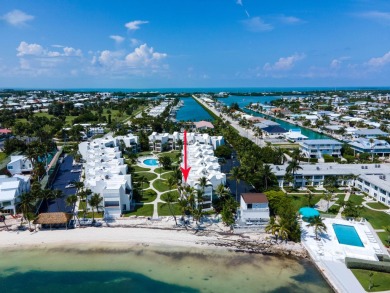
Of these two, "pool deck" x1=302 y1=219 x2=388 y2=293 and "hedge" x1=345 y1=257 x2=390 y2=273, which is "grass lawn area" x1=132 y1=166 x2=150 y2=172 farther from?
"hedge" x1=345 y1=257 x2=390 y2=273

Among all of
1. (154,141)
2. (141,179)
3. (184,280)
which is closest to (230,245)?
(184,280)

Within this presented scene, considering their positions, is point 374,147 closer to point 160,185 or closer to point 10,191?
point 160,185

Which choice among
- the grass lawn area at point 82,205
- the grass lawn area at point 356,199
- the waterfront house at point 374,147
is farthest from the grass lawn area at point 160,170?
the waterfront house at point 374,147

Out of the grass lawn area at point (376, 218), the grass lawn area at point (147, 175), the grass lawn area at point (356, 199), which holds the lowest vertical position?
the grass lawn area at point (376, 218)

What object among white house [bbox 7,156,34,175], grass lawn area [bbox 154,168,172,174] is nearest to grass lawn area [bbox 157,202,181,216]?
grass lawn area [bbox 154,168,172,174]

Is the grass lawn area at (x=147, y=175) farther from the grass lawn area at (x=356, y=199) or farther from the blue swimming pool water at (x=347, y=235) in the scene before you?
the grass lawn area at (x=356, y=199)

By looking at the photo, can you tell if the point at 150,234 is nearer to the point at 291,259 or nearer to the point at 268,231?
the point at 268,231
